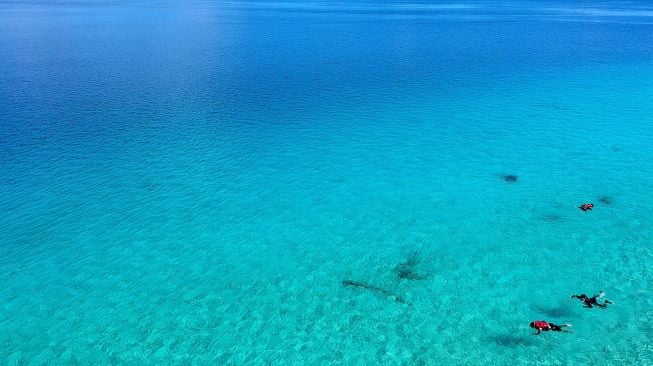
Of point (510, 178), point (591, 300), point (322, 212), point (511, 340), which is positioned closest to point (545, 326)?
point (511, 340)

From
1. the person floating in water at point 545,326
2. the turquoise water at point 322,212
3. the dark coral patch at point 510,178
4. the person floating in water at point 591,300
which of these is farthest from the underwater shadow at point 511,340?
the dark coral patch at point 510,178

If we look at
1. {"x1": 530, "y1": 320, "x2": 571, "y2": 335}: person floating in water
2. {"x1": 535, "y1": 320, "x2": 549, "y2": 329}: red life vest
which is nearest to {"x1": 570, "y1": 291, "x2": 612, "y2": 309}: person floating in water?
{"x1": 530, "y1": 320, "x2": 571, "y2": 335}: person floating in water

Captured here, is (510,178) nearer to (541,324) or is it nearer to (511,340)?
(541,324)

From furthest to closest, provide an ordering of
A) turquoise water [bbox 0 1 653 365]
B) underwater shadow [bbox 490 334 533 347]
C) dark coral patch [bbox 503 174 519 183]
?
dark coral patch [bbox 503 174 519 183] → turquoise water [bbox 0 1 653 365] → underwater shadow [bbox 490 334 533 347]

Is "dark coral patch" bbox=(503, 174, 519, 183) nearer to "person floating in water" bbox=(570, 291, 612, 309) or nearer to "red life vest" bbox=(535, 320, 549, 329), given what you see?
"person floating in water" bbox=(570, 291, 612, 309)

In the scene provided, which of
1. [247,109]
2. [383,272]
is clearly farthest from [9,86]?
[383,272]

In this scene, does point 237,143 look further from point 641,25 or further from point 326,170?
point 641,25

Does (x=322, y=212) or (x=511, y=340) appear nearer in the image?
(x=511, y=340)

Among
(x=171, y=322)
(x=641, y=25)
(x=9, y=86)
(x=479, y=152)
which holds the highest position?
(x=9, y=86)

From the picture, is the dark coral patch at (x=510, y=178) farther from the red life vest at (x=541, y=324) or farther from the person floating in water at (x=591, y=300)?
the red life vest at (x=541, y=324)
